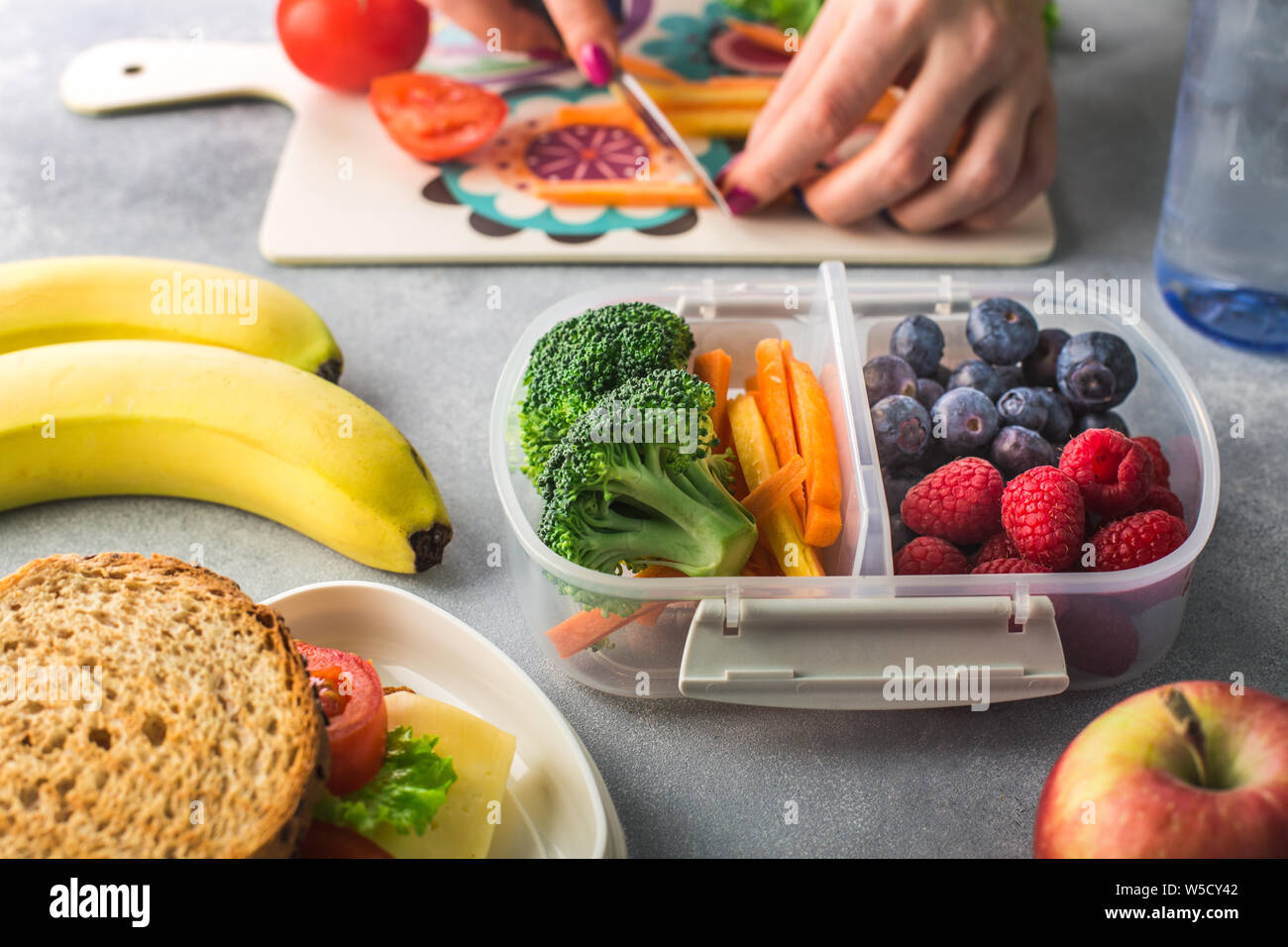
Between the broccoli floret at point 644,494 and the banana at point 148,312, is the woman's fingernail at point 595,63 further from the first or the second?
the broccoli floret at point 644,494

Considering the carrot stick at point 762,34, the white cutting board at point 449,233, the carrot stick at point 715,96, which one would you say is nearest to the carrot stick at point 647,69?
the carrot stick at point 715,96

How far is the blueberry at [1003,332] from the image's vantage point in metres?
1.04

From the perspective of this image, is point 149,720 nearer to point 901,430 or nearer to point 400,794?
point 400,794

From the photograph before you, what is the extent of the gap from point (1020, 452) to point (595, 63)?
849 millimetres

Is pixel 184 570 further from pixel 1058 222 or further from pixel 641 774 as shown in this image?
pixel 1058 222

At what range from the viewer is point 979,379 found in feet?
3.34

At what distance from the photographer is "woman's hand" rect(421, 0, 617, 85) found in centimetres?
148

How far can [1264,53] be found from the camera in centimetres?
107

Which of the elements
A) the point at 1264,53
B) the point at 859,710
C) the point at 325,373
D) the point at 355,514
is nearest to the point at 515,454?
the point at 355,514

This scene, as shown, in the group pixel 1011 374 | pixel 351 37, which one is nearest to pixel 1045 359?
pixel 1011 374

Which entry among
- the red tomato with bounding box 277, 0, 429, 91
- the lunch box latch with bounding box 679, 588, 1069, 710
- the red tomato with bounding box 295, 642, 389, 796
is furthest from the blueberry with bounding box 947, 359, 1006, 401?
the red tomato with bounding box 277, 0, 429, 91

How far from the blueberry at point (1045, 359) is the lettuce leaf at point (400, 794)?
0.68 m
